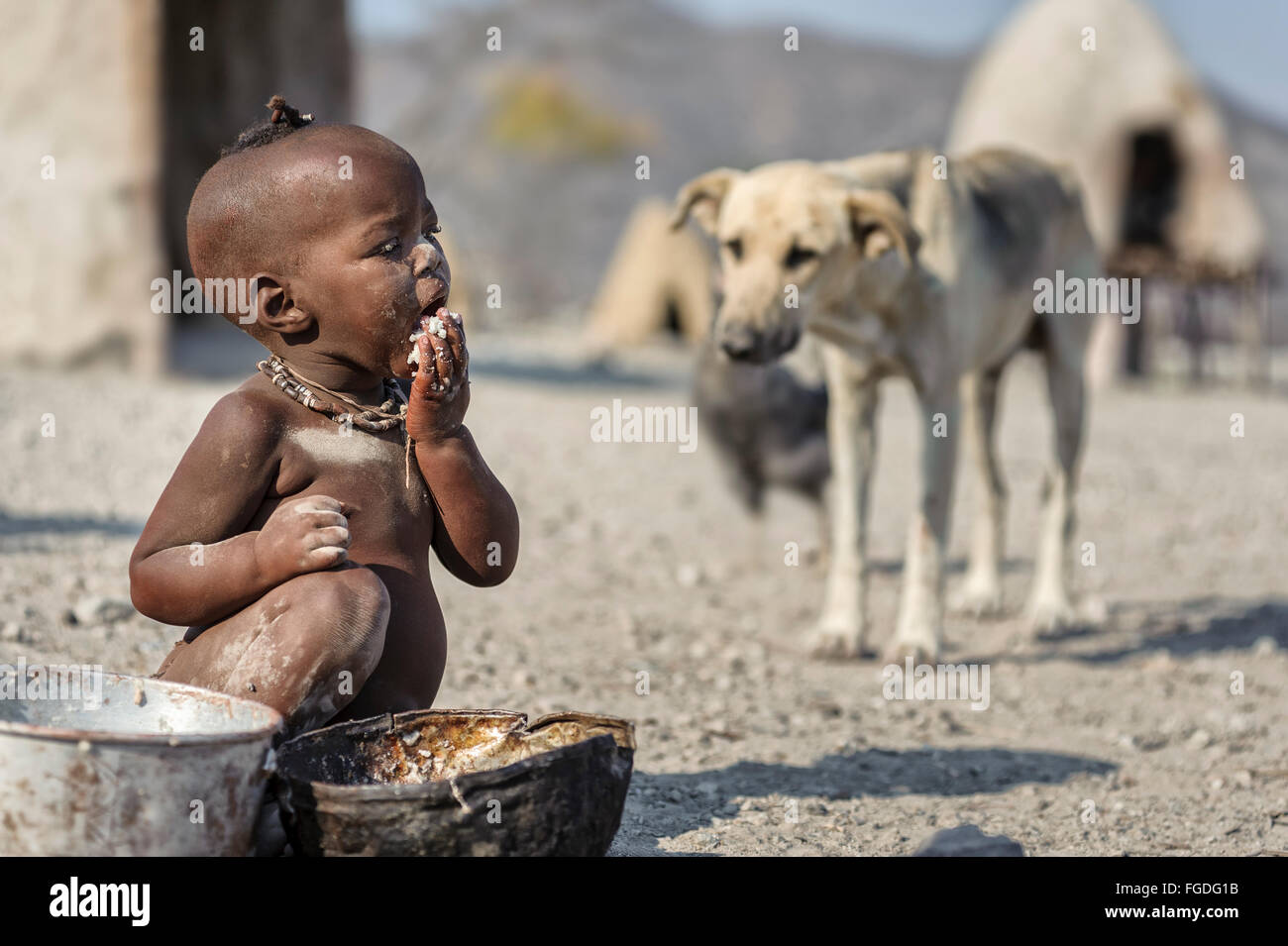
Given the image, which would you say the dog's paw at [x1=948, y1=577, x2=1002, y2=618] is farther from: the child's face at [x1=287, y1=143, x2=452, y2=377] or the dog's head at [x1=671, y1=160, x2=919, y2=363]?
the child's face at [x1=287, y1=143, x2=452, y2=377]

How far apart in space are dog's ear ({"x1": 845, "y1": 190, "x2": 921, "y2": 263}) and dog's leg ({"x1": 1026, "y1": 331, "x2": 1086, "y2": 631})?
1574mm

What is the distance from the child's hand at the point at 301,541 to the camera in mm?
2523

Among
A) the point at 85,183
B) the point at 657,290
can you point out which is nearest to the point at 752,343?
the point at 85,183

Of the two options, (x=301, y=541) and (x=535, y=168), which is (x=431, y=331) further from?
(x=535, y=168)

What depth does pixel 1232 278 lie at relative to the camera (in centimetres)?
1686

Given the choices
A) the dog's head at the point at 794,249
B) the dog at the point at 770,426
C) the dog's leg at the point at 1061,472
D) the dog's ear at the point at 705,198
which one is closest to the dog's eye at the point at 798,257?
the dog's head at the point at 794,249

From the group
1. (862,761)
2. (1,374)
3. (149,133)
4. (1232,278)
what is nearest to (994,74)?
(1232,278)

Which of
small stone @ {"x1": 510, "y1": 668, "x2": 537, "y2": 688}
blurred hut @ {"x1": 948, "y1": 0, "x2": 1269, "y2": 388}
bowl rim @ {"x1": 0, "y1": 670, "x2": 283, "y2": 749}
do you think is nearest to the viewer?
bowl rim @ {"x1": 0, "y1": 670, "x2": 283, "y2": 749}

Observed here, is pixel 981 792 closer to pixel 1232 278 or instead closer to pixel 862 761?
pixel 862 761

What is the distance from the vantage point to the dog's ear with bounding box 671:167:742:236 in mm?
5234

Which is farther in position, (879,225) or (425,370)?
(879,225)

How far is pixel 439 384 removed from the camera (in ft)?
8.59

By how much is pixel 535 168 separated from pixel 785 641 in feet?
117

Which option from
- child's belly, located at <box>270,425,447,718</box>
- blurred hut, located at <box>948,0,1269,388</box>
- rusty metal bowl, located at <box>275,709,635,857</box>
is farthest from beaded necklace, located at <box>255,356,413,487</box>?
blurred hut, located at <box>948,0,1269,388</box>
